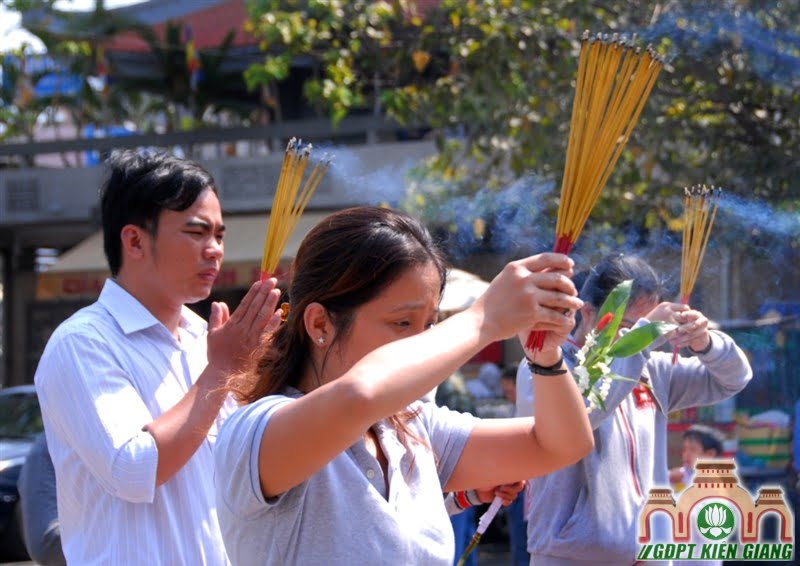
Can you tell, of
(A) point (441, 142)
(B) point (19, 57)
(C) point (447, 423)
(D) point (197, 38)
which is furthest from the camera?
(D) point (197, 38)

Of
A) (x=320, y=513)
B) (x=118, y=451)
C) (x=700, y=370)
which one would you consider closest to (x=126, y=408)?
(x=118, y=451)

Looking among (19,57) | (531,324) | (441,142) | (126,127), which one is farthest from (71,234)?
(531,324)

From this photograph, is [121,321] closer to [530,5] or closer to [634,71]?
[634,71]

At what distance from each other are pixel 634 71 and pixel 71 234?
1473 cm

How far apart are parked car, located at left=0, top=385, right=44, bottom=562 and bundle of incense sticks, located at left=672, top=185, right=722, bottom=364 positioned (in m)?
4.87

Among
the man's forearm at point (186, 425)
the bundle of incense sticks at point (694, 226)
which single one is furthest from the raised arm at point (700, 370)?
the man's forearm at point (186, 425)

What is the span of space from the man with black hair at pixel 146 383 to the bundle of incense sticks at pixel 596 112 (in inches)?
27.3

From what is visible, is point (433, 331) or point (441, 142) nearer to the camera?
point (433, 331)

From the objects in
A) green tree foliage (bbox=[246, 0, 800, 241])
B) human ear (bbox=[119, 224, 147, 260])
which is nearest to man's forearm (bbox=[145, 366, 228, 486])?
human ear (bbox=[119, 224, 147, 260])

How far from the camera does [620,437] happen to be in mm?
3291

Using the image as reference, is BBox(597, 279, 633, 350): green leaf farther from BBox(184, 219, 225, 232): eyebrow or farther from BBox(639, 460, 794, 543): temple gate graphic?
BBox(639, 460, 794, 543): temple gate graphic

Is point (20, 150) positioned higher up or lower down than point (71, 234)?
higher up

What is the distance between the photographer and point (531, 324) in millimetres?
1600

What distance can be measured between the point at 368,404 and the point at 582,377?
0.57 meters
